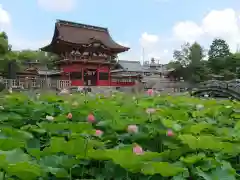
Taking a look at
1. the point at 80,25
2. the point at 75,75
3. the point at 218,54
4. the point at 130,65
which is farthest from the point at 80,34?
the point at 218,54

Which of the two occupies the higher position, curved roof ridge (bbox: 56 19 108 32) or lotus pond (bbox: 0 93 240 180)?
curved roof ridge (bbox: 56 19 108 32)

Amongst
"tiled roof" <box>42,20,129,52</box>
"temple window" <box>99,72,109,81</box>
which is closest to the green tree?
"tiled roof" <box>42,20,129,52</box>

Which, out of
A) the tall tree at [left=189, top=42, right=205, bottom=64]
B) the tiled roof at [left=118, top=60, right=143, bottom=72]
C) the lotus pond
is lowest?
the lotus pond

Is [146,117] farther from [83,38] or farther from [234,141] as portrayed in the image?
[83,38]

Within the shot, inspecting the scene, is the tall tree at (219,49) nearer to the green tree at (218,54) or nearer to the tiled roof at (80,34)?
the green tree at (218,54)

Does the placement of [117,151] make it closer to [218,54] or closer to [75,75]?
[75,75]

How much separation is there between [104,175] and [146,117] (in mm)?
480

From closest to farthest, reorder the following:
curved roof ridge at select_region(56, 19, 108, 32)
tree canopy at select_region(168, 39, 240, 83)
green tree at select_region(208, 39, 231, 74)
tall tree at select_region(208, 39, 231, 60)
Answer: curved roof ridge at select_region(56, 19, 108, 32) < tree canopy at select_region(168, 39, 240, 83) < green tree at select_region(208, 39, 231, 74) < tall tree at select_region(208, 39, 231, 60)

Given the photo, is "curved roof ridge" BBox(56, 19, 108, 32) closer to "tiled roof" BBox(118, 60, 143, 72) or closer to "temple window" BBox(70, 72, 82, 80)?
"temple window" BBox(70, 72, 82, 80)

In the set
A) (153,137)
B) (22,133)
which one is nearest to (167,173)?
(153,137)

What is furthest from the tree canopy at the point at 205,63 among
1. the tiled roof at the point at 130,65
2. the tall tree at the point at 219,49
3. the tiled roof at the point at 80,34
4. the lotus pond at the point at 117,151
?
the lotus pond at the point at 117,151

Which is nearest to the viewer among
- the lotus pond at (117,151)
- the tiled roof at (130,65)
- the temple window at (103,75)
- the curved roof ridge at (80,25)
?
the lotus pond at (117,151)

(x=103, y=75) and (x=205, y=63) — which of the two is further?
(x=205, y=63)

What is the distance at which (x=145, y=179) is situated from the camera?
2.19 ft
